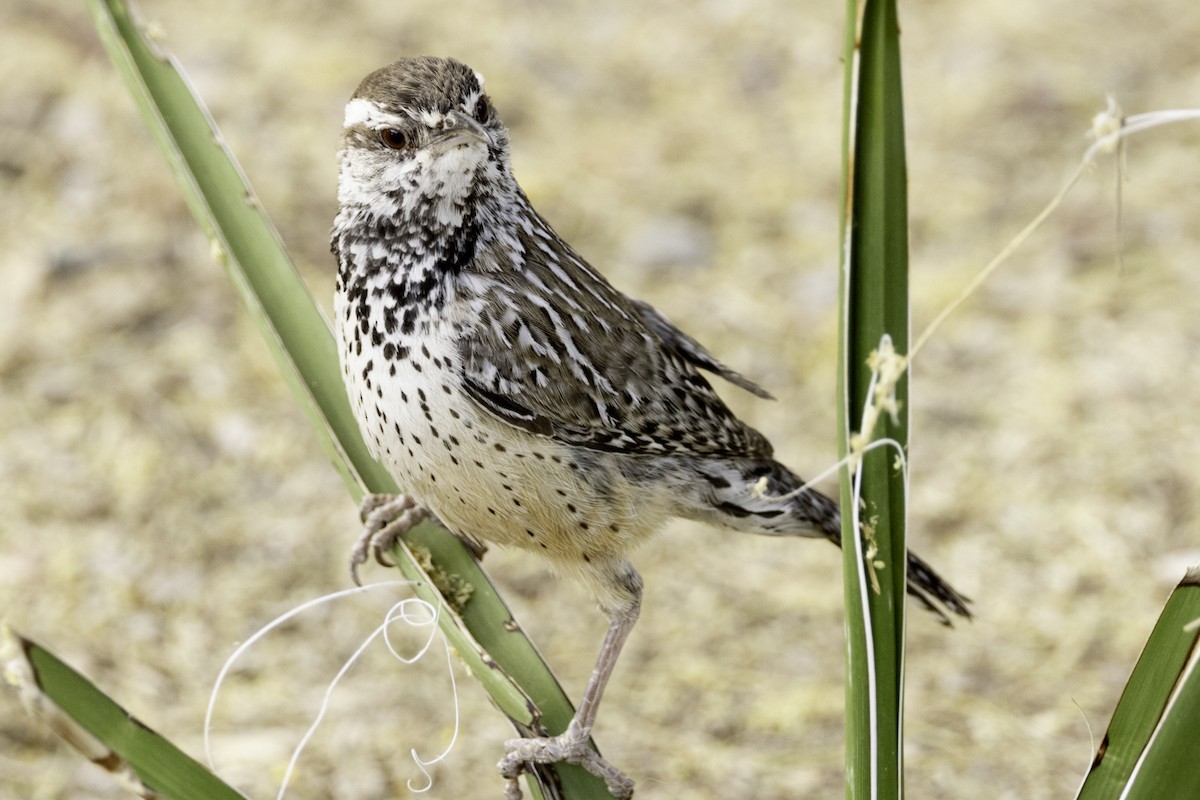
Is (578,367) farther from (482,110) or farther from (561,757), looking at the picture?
(561,757)

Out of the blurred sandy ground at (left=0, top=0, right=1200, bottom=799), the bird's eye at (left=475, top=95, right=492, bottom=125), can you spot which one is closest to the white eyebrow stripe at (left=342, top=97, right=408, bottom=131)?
the bird's eye at (left=475, top=95, right=492, bottom=125)

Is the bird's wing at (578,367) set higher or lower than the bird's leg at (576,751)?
higher

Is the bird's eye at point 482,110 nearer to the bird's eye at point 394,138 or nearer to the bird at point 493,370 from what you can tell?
the bird at point 493,370

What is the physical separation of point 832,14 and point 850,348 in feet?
16.5

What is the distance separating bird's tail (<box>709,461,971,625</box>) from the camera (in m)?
2.56

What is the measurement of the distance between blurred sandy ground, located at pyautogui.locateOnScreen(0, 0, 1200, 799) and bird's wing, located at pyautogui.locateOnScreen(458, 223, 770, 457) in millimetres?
1166

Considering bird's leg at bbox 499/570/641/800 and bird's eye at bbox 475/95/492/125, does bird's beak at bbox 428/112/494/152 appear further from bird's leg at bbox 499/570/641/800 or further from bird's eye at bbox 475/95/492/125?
bird's leg at bbox 499/570/641/800

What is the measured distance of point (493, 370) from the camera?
7.38 ft

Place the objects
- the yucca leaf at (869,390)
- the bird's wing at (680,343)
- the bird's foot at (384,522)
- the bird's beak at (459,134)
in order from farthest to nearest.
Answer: the bird's wing at (680,343)
the bird's foot at (384,522)
the bird's beak at (459,134)
the yucca leaf at (869,390)

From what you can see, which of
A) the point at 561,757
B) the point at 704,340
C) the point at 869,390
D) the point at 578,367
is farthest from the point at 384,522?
the point at 704,340

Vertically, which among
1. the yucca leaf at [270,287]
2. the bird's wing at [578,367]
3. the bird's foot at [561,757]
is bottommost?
the bird's foot at [561,757]

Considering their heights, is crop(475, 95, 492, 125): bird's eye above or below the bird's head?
above

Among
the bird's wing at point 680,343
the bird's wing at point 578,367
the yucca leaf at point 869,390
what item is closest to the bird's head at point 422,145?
the bird's wing at point 578,367

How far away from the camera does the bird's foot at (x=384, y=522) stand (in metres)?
2.47
